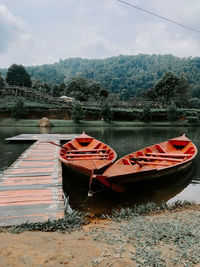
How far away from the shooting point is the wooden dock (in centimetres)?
390

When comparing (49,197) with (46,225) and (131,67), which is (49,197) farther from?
(131,67)

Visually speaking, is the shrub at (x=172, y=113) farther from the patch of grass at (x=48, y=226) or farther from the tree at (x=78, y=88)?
the patch of grass at (x=48, y=226)

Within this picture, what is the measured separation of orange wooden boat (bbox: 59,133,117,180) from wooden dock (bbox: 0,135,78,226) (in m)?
0.57

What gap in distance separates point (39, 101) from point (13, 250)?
44024 mm

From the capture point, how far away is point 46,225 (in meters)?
3.61

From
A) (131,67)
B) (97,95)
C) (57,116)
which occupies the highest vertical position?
(131,67)

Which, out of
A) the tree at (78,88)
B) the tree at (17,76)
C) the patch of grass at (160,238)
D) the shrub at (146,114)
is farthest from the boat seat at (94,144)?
the tree at (17,76)

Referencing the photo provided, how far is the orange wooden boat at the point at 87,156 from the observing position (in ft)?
19.2

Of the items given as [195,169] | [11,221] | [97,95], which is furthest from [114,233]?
[97,95]

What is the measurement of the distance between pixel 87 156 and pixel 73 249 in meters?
5.32

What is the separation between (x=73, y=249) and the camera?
293 cm

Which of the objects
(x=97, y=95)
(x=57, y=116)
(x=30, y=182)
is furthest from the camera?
A: (x=97, y=95)

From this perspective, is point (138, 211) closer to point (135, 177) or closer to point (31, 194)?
point (135, 177)

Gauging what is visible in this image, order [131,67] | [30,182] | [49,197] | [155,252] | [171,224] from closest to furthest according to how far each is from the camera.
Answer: [155,252] < [171,224] < [49,197] < [30,182] < [131,67]
